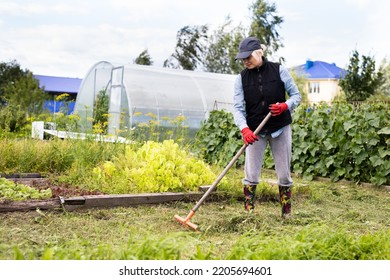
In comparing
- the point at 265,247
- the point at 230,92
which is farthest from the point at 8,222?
the point at 230,92

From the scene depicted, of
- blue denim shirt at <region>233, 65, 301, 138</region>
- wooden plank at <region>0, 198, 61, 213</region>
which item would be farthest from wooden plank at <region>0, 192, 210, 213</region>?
blue denim shirt at <region>233, 65, 301, 138</region>

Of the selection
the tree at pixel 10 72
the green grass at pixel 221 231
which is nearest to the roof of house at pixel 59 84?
the tree at pixel 10 72

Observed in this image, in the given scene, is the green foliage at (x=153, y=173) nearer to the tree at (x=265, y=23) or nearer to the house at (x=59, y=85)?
the tree at (x=265, y=23)

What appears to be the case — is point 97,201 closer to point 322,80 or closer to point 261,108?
point 261,108

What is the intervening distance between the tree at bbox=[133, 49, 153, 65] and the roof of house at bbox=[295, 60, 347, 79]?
1593 cm

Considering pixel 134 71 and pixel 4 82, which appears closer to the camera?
pixel 134 71

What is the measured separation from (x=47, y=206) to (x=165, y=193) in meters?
1.25

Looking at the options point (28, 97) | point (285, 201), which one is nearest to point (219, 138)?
point (285, 201)

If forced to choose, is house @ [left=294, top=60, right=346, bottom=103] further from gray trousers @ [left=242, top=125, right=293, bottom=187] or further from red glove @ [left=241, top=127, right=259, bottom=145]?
red glove @ [left=241, top=127, right=259, bottom=145]

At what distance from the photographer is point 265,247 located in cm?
294

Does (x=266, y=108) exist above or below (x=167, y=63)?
below

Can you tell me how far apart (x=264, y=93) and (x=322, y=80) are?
129 ft

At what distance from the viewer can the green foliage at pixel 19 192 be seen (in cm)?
458

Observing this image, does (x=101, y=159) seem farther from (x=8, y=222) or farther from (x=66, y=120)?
(x=8, y=222)
